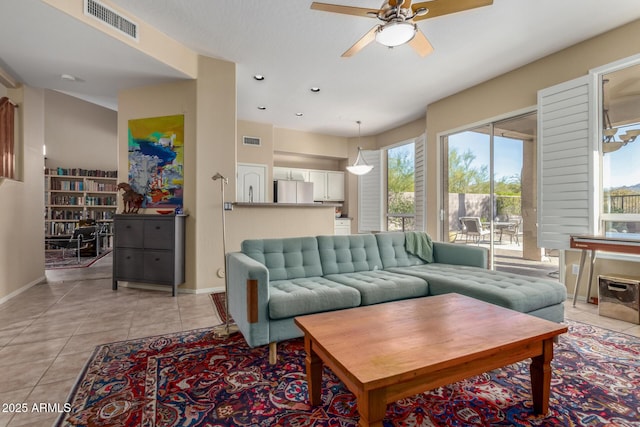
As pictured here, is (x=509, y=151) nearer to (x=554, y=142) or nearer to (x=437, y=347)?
(x=554, y=142)

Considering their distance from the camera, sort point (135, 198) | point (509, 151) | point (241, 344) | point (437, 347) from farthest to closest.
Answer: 1. point (509, 151)
2. point (135, 198)
3. point (241, 344)
4. point (437, 347)

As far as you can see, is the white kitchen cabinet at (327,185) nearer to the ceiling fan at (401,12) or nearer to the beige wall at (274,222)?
the beige wall at (274,222)

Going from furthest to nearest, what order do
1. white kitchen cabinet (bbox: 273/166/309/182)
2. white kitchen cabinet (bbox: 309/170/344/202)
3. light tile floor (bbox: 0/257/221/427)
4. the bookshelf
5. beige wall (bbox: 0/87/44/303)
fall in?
white kitchen cabinet (bbox: 309/170/344/202)
the bookshelf
white kitchen cabinet (bbox: 273/166/309/182)
beige wall (bbox: 0/87/44/303)
light tile floor (bbox: 0/257/221/427)

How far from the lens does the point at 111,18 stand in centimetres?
291

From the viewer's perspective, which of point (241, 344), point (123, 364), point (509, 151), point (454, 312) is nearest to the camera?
point (454, 312)

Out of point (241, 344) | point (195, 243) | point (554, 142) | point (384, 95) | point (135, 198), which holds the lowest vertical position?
point (241, 344)

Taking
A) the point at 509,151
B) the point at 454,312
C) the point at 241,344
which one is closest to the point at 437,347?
the point at 454,312

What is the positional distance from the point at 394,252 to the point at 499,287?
47.9 inches

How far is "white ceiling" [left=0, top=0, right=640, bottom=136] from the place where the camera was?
2875mm

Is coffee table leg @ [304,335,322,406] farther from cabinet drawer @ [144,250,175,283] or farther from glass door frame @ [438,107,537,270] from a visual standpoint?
glass door frame @ [438,107,537,270]

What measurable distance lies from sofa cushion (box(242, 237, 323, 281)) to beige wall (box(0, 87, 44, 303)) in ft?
10.2

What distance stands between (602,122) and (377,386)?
→ 13.0ft

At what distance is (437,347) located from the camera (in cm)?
140

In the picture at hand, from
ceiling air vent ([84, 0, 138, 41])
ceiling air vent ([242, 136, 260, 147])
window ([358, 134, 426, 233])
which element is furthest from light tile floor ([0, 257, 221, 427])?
window ([358, 134, 426, 233])
